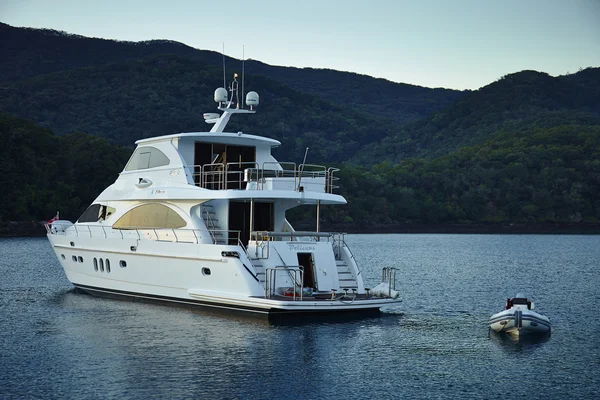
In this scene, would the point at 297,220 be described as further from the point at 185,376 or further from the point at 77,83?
the point at 185,376

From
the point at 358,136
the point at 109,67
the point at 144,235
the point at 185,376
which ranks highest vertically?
the point at 109,67

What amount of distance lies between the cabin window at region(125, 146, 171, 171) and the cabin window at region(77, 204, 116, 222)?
1608 mm

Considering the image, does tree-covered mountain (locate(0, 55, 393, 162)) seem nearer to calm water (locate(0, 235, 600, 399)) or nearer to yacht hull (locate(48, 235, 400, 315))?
yacht hull (locate(48, 235, 400, 315))

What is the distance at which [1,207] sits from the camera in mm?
74750

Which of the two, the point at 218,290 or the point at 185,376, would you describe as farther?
the point at 218,290

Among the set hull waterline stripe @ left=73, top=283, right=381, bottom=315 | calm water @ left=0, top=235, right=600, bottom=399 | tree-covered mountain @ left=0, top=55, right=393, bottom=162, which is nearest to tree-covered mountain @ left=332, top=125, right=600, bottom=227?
tree-covered mountain @ left=0, top=55, right=393, bottom=162

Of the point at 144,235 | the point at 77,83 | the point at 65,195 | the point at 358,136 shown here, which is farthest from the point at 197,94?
the point at 144,235

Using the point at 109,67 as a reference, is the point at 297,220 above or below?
below

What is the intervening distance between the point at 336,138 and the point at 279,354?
486ft

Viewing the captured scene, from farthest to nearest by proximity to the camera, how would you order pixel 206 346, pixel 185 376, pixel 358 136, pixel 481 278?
pixel 358 136 → pixel 481 278 → pixel 206 346 → pixel 185 376

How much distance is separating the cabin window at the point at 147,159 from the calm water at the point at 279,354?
4.41m

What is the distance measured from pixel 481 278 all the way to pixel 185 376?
83.9ft

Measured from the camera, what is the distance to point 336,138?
164 metres

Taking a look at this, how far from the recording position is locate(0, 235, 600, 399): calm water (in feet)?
47.7
